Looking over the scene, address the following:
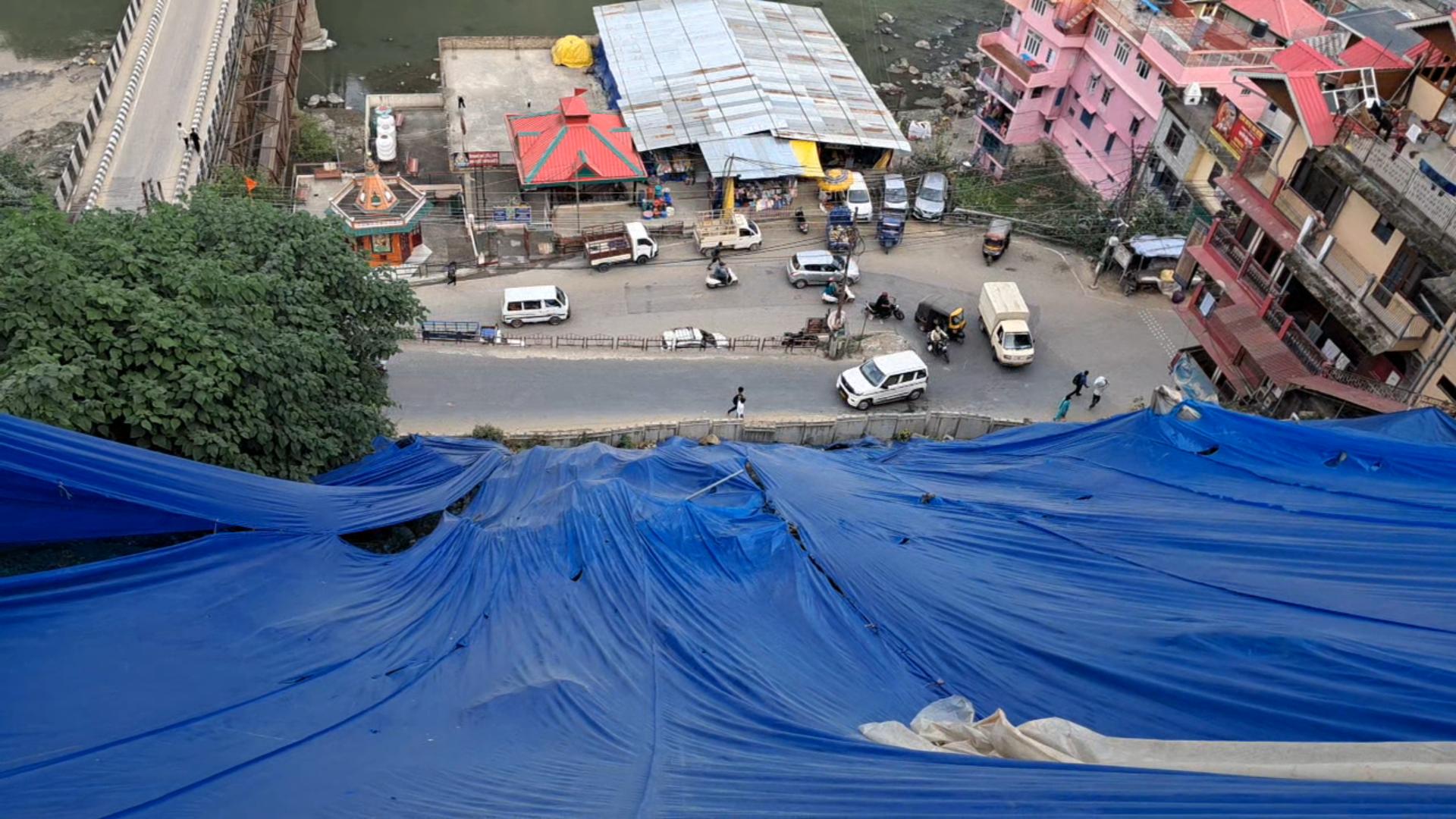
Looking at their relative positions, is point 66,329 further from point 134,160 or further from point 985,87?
point 985,87

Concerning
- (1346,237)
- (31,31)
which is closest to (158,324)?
(1346,237)

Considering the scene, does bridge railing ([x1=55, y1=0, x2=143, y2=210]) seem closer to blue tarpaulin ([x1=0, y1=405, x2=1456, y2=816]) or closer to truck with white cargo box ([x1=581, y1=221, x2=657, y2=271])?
truck with white cargo box ([x1=581, y1=221, x2=657, y2=271])

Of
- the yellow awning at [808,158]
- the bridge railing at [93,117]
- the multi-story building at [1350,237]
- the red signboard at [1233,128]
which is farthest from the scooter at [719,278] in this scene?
the bridge railing at [93,117]

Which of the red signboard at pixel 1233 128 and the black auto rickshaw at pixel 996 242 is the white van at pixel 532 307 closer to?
the black auto rickshaw at pixel 996 242

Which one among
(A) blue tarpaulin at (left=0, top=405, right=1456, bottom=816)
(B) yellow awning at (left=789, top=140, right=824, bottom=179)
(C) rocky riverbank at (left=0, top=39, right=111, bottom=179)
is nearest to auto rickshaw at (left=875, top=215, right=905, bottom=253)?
(B) yellow awning at (left=789, top=140, right=824, bottom=179)

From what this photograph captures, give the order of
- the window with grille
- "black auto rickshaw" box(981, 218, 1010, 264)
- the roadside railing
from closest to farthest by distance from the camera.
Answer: the roadside railing
"black auto rickshaw" box(981, 218, 1010, 264)
the window with grille

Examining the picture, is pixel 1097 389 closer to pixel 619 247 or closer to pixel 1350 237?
pixel 1350 237
